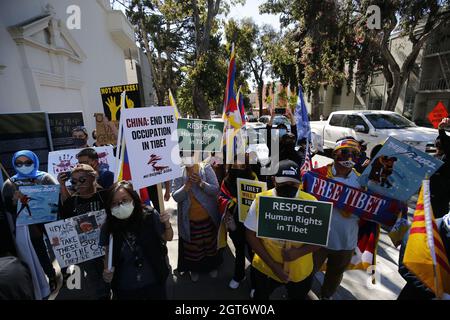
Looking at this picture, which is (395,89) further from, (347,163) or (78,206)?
(78,206)

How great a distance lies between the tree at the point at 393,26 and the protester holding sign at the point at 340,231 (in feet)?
36.3

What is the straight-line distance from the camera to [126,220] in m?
1.93

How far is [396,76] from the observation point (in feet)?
39.2

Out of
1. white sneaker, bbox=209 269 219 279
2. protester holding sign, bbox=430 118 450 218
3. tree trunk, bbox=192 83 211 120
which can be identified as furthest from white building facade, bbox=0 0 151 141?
protester holding sign, bbox=430 118 450 218

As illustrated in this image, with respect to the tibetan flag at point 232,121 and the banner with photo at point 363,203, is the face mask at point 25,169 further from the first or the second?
the banner with photo at point 363,203

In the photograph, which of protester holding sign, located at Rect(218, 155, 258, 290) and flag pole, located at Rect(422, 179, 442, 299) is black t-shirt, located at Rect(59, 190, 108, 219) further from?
flag pole, located at Rect(422, 179, 442, 299)

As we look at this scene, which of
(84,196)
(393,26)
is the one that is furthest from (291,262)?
(393,26)

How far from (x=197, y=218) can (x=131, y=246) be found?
3.70 feet

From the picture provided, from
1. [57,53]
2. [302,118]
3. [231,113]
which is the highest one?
[57,53]

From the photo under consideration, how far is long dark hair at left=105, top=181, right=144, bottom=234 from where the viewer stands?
190cm

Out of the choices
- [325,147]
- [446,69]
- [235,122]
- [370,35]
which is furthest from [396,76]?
[235,122]

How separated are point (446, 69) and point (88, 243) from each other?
2313cm

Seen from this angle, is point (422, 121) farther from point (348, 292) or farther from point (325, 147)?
point (348, 292)

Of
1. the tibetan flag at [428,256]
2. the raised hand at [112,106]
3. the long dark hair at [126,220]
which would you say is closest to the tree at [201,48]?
the raised hand at [112,106]
